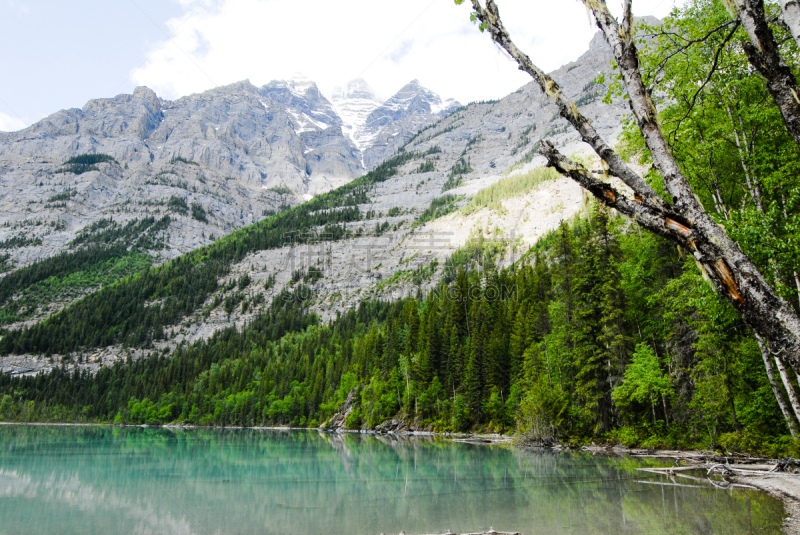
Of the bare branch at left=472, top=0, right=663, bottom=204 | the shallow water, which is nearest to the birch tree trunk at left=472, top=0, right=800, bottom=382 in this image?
the bare branch at left=472, top=0, right=663, bottom=204

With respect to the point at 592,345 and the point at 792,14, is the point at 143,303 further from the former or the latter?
the point at 792,14

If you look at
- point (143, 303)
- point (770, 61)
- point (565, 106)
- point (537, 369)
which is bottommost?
point (537, 369)

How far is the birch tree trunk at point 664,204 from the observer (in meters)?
3.38

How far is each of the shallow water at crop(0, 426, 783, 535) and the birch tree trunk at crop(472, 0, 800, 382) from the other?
904 cm

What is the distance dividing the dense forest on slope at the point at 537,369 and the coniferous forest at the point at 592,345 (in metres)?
0.18

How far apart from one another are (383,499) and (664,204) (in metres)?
14.6

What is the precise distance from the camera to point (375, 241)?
179625 millimetres

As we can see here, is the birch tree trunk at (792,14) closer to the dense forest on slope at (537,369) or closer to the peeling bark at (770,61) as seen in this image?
the peeling bark at (770,61)

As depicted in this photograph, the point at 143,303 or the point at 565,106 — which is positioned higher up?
the point at 143,303

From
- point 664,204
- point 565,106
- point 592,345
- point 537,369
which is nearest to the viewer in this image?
point 664,204

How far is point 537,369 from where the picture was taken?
127 ft

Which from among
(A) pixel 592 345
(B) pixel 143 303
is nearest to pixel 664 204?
(A) pixel 592 345

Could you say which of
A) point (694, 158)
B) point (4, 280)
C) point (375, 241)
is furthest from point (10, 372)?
point (694, 158)

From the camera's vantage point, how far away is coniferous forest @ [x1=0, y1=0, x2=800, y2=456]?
13.1 metres
